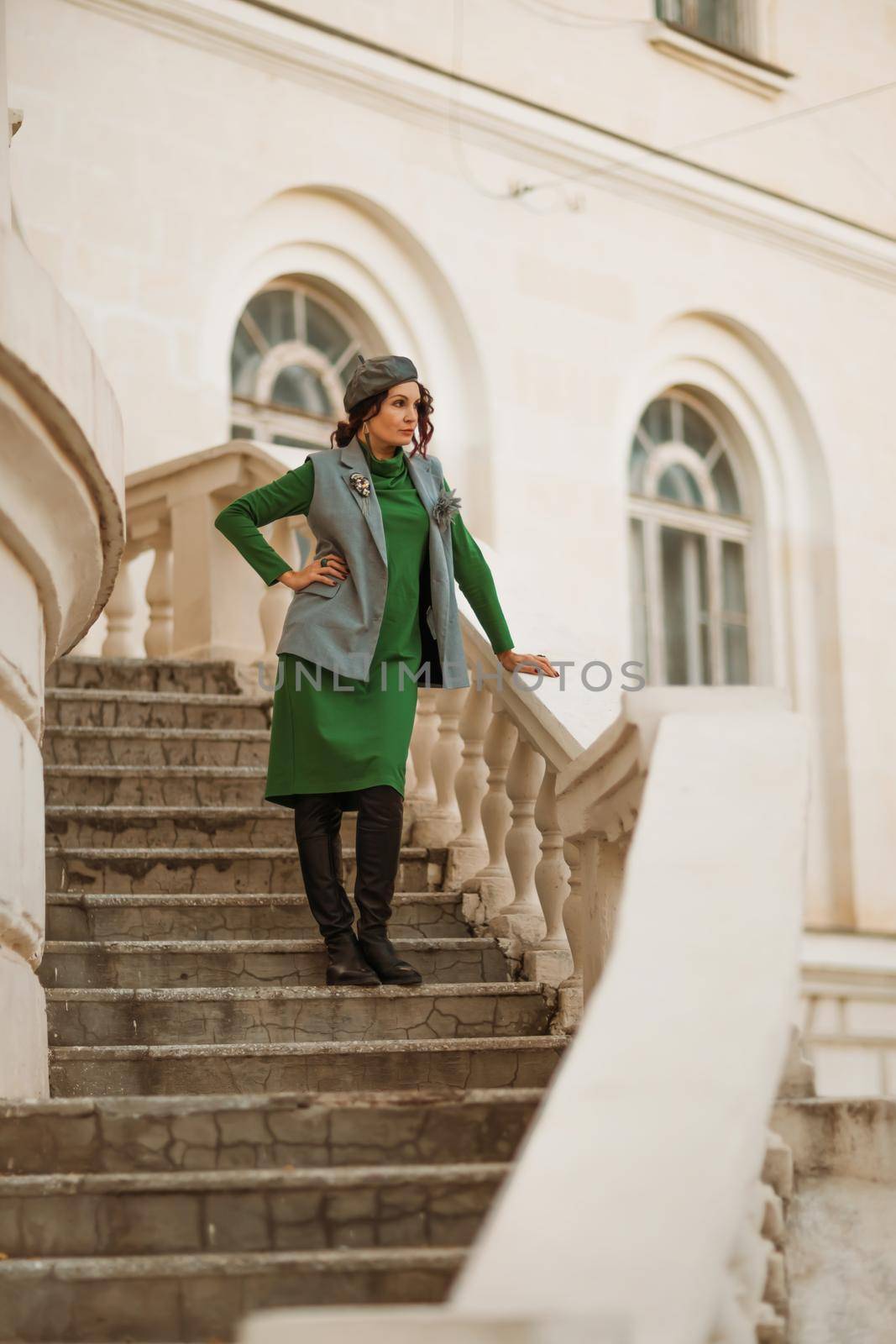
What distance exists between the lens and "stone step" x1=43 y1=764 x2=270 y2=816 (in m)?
5.25

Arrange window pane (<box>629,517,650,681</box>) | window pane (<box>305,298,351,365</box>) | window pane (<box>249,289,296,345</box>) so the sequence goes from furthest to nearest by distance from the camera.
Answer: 1. window pane (<box>629,517,650,681</box>)
2. window pane (<box>305,298,351,365</box>)
3. window pane (<box>249,289,296,345</box>)

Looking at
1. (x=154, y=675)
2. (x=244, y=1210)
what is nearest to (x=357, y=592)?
(x=244, y=1210)

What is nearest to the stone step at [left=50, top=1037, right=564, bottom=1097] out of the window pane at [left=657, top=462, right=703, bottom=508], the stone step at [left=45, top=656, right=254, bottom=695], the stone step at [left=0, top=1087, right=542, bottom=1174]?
the stone step at [left=0, top=1087, right=542, bottom=1174]

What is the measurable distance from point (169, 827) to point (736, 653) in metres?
7.75

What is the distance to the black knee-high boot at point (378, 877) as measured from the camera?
420 cm

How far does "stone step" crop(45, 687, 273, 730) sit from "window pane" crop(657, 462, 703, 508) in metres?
6.22

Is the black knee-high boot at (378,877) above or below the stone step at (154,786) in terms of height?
below

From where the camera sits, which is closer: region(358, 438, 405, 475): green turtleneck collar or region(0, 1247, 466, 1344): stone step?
region(0, 1247, 466, 1344): stone step

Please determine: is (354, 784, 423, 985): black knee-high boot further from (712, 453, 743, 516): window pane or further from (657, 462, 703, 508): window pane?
(712, 453, 743, 516): window pane

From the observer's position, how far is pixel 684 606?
12.1 meters

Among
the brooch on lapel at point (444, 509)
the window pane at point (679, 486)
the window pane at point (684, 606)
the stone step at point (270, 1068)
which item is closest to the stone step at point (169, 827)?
the brooch on lapel at point (444, 509)

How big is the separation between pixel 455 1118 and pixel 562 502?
26.6 feet

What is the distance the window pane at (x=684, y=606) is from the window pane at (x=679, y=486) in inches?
8.3

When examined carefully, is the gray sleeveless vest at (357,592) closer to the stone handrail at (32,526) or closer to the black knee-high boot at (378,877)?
the black knee-high boot at (378,877)
